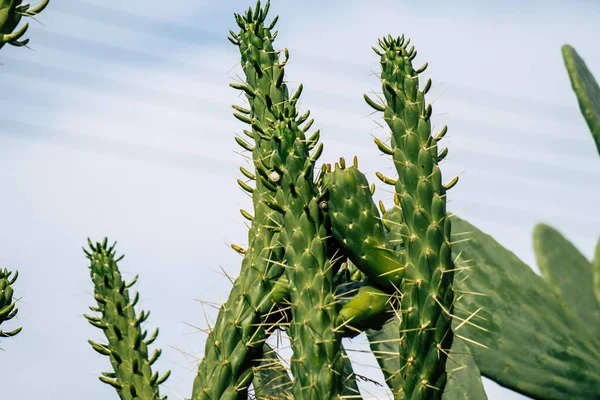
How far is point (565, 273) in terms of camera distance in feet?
15.7

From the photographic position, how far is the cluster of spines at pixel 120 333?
3863mm

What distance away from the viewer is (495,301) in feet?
15.1

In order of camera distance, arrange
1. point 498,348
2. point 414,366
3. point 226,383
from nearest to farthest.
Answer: point 414,366, point 226,383, point 498,348

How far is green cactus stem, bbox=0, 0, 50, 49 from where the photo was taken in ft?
9.59

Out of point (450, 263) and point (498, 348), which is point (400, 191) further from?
point (498, 348)

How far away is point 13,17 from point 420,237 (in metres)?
1.49

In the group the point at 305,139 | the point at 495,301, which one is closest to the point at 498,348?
the point at 495,301

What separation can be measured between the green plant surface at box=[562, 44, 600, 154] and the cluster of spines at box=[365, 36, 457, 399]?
661mm

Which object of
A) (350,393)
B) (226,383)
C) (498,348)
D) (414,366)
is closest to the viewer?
(414,366)

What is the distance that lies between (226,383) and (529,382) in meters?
1.82

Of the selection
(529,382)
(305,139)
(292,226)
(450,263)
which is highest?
(305,139)

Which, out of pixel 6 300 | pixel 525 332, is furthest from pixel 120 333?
pixel 525 332

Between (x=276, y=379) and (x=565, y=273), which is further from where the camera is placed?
(x=565, y=273)

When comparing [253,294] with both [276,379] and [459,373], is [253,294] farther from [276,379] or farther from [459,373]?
[459,373]
